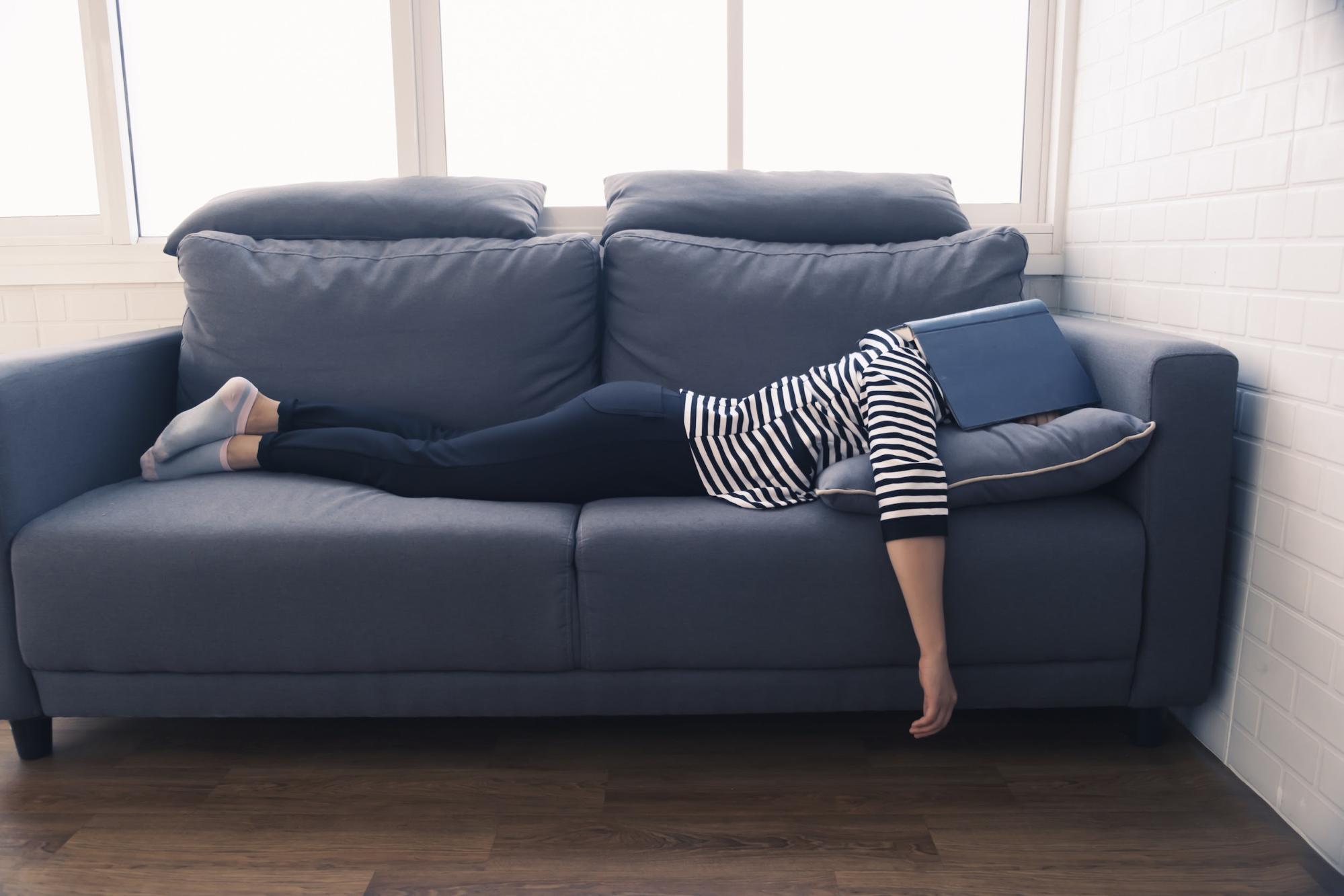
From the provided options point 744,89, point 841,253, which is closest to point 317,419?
point 841,253

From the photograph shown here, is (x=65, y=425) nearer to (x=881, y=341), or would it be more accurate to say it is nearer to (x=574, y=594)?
(x=574, y=594)

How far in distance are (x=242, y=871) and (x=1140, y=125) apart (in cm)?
215

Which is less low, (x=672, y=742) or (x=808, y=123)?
(x=808, y=123)

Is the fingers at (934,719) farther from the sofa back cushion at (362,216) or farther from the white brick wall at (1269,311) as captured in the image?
the sofa back cushion at (362,216)

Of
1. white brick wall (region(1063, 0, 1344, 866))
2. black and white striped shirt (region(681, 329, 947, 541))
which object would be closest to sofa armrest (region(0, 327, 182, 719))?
black and white striped shirt (region(681, 329, 947, 541))

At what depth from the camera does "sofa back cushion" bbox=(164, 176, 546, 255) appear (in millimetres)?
2096

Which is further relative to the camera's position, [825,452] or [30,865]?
[825,452]

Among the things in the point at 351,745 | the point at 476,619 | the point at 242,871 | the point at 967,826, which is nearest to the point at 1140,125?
the point at 967,826

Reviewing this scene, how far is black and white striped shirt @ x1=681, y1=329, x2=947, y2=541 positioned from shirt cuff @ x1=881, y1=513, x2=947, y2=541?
9 cm

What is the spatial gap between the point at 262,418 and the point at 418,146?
1006 mm

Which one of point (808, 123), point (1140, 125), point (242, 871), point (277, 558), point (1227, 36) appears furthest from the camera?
point (808, 123)

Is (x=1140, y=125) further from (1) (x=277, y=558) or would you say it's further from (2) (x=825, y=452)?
(1) (x=277, y=558)

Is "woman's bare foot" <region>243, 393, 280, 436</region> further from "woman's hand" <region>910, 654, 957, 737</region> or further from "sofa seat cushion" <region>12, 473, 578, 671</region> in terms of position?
"woman's hand" <region>910, 654, 957, 737</region>

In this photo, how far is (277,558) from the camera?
1446mm
